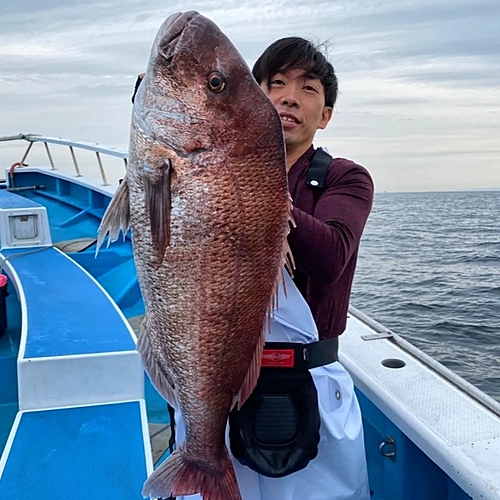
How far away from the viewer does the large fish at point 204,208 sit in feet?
4.84

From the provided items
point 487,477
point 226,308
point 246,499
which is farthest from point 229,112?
point 487,477

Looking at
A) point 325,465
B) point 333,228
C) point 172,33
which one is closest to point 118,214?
point 172,33

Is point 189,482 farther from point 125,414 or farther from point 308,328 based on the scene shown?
point 125,414

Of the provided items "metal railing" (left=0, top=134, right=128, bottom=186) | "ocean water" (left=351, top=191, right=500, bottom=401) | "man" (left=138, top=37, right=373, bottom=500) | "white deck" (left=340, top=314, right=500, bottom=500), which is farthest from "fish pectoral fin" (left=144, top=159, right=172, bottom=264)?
"ocean water" (left=351, top=191, right=500, bottom=401)

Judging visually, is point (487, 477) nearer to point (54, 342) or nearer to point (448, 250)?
point (54, 342)

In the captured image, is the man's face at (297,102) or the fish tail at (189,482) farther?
the man's face at (297,102)

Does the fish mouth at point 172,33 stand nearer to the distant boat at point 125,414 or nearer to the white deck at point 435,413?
the distant boat at point 125,414

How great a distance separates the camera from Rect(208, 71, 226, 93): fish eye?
1.51 m

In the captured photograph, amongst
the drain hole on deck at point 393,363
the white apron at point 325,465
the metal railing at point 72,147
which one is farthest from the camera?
the metal railing at point 72,147

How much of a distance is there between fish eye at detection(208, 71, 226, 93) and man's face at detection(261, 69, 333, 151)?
1.51 ft

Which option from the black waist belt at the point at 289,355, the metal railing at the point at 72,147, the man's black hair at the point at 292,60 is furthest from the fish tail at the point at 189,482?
the metal railing at the point at 72,147

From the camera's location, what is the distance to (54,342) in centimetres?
300

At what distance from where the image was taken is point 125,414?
8.74 feet

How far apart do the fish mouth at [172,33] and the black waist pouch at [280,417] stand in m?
0.96
